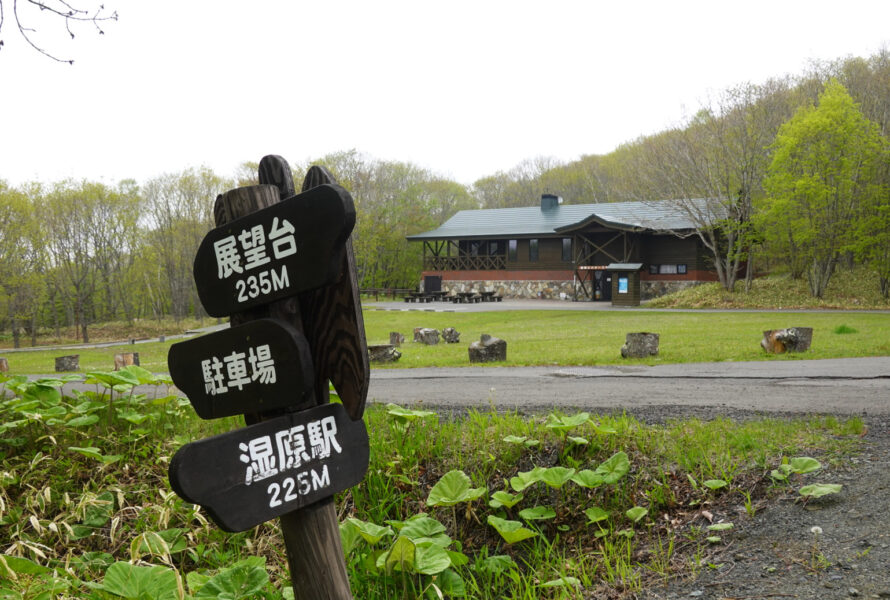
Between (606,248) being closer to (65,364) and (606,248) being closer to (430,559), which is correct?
(65,364)

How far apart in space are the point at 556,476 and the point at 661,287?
34.3 m

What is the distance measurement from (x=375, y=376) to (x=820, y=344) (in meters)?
8.83

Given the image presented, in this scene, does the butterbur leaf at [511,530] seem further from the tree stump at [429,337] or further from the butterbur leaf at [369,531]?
the tree stump at [429,337]

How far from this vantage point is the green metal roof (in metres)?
34.8

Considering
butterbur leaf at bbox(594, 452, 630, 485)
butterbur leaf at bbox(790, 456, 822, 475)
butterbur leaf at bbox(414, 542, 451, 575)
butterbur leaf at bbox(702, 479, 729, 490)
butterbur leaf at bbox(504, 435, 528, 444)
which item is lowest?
butterbur leaf at bbox(702, 479, 729, 490)

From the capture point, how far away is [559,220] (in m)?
41.2

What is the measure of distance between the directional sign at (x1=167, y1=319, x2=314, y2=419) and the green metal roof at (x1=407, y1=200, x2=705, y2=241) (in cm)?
3281

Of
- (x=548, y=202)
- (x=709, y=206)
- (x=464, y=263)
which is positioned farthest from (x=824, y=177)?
(x=464, y=263)

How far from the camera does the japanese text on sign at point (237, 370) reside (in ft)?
7.38

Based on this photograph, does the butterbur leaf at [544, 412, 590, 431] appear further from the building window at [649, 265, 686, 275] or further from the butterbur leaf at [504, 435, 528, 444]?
the building window at [649, 265, 686, 275]

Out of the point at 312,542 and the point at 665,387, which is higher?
the point at 312,542

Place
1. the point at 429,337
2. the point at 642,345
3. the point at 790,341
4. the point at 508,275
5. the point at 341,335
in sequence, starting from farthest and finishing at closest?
→ the point at 508,275
the point at 429,337
the point at 642,345
the point at 790,341
the point at 341,335

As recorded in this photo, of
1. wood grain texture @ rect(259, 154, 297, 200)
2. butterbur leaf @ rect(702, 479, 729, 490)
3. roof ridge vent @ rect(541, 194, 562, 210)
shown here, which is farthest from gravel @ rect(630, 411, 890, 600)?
roof ridge vent @ rect(541, 194, 562, 210)

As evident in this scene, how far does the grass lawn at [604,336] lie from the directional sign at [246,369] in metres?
9.43
